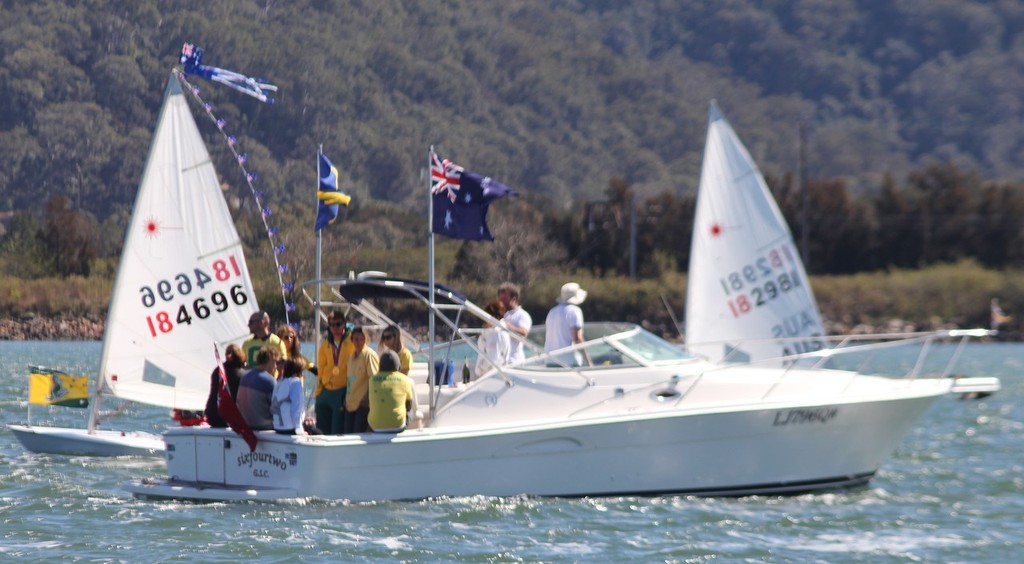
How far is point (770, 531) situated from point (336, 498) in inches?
152

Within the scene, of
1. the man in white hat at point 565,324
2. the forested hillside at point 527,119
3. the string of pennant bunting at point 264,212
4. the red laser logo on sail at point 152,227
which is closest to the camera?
the man in white hat at point 565,324

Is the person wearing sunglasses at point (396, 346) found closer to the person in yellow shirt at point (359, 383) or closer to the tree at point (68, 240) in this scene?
the person in yellow shirt at point (359, 383)

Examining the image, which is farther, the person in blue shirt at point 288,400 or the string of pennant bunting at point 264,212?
the string of pennant bunting at point 264,212

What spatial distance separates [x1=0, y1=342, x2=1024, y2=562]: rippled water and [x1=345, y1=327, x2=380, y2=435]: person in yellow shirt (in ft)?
2.13

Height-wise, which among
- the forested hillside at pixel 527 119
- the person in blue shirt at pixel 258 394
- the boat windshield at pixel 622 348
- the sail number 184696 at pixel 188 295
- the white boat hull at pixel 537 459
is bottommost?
the white boat hull at pixel 537 459

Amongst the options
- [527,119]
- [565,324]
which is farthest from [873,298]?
[565,324]

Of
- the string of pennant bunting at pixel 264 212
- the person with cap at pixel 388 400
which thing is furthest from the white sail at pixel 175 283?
the person with cap at pixel 388 400

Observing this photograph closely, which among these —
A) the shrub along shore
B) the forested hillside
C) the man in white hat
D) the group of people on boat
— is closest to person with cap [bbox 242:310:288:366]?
the group of people on boat

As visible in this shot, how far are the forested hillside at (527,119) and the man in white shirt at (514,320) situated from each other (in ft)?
29.7

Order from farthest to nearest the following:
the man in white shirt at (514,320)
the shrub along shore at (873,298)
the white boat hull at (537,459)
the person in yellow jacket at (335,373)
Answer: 1. the shrub along shore at (873,298)
2. the man in white shirt at (514,320)
3. the person in yellow jacket at (335,373)
4. the white boat hull at (537,459)

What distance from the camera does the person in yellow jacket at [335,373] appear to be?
14438 mm

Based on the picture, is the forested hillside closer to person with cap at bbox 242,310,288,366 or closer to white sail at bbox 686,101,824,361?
white sail at bbox 686,101,824,361

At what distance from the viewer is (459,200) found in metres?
14.2

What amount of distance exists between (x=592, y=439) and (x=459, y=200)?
8.19 feet
